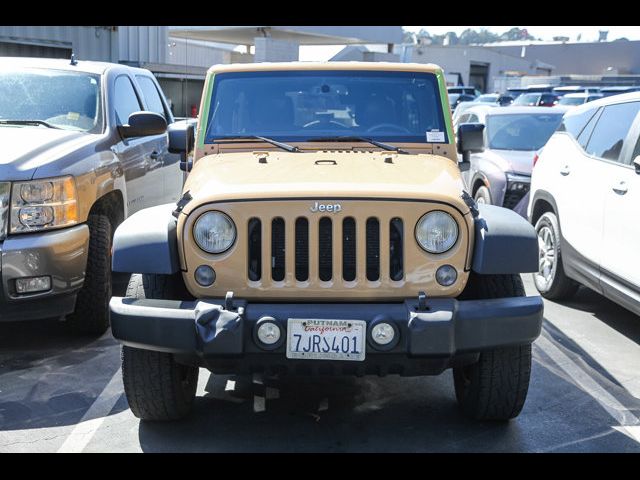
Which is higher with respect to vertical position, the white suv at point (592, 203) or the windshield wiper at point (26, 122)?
the windshield wiper at point (26, 122)

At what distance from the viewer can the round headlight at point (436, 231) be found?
3.65 metres

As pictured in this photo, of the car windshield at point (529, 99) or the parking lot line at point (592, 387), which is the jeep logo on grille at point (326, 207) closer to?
the parking lot line at point (592, 387)

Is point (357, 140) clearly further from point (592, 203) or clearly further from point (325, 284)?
point (592, 203)

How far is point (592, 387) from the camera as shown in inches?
186

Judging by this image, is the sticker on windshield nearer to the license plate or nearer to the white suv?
the white suv

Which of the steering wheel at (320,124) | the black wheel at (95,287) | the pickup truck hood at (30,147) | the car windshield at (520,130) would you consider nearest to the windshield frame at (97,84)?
the pickup truck hood at (30,147)

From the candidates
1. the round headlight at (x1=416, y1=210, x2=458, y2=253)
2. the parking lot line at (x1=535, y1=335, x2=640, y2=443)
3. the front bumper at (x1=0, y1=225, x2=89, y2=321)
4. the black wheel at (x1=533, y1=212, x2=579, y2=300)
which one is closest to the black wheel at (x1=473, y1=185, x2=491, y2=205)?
the black wheel at (x1=533, y1=212, x2=579, y2=300)

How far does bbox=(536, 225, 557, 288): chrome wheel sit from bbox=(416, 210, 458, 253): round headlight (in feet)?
10.4

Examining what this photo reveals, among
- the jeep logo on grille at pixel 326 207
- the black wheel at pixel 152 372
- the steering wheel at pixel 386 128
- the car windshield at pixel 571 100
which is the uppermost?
the car windshield at pixel 571 100

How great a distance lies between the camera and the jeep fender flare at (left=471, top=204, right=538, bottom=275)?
143 inches

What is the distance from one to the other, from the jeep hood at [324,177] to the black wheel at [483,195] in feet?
15.6

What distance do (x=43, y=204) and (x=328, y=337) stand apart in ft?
7.48

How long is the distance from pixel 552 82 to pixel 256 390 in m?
42.9

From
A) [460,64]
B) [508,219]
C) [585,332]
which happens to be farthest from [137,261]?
[460,64]
